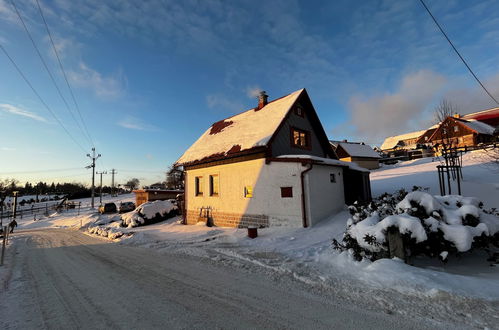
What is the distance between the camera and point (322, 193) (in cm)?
1132

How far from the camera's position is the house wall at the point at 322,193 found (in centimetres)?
1057

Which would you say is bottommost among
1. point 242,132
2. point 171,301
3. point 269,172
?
point 171,301

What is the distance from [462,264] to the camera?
17.8 ft

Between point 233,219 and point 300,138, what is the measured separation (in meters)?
6.87

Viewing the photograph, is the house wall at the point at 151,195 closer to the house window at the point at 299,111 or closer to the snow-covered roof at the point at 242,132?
the snow-covered roof at the point at 242,132

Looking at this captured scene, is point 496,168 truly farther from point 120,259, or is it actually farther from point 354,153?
Result: point 120,259

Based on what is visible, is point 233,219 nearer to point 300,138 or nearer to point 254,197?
point 254,197

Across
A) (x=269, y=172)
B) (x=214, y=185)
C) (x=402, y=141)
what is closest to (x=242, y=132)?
(x=214, y=185)

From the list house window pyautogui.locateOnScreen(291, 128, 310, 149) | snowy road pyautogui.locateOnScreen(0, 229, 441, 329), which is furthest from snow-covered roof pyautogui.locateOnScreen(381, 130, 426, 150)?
snowy road pyautogui.locateOnScreen(0, 229, 441, 329)

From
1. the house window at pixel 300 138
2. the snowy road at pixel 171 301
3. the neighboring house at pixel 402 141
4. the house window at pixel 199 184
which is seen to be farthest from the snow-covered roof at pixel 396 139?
the snowy road at pixel 171 301

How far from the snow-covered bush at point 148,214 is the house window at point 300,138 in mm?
12049

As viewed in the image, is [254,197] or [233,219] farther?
[233,219]

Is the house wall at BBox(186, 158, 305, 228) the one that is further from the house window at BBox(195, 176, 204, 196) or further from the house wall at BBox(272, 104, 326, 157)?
the house wall at BBox(272, 104, 326, 157)

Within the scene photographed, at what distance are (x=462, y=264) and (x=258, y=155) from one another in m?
8.71
